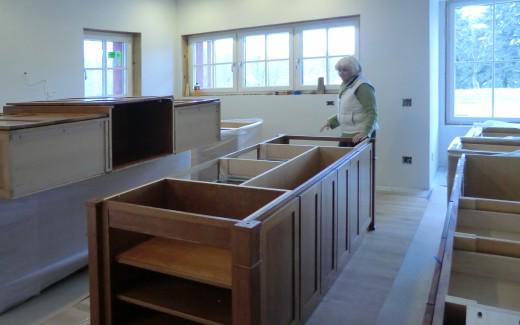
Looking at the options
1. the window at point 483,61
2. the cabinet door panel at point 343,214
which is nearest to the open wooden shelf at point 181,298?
the cabinet door panel at point 343,214

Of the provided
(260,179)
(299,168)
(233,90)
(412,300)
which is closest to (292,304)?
(260,179)

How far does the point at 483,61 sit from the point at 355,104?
3021mm

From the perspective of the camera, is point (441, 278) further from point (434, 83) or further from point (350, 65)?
point (434, 83)

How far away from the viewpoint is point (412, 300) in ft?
9.04

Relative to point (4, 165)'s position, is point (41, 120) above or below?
above

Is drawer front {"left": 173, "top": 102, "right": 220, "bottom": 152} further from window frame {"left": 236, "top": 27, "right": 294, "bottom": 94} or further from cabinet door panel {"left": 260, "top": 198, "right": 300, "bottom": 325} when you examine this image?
window frame {"left": 236, "top": 27, "right": 294, "bottom": 94}

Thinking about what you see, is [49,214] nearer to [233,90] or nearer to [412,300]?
[412,300]

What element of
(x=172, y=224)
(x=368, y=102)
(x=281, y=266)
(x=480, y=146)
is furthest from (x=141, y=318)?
(x=480, y=146)

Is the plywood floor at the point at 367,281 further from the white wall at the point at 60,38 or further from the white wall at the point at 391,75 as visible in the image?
the white wall at the point at 60,38

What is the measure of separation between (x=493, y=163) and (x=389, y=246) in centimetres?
105

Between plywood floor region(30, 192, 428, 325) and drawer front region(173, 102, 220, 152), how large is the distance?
1238 millimetres

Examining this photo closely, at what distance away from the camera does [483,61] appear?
6.12 meters

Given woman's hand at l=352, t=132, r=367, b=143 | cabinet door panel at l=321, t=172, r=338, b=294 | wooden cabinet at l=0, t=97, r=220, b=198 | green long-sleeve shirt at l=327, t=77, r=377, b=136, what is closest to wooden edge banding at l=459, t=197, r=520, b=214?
cabinet door panel at l=321, t=172, r=338, b=294

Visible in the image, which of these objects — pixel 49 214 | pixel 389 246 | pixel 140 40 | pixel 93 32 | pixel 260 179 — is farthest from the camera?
pixel 140 40
